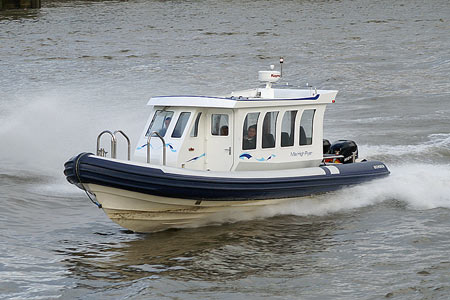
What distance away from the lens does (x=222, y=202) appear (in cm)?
1112

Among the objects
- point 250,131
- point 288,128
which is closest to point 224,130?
point 250,131

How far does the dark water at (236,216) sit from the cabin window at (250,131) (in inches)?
44.6

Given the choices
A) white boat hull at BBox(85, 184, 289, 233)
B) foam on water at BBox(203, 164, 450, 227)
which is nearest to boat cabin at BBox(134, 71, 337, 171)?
white boat hull at BBox(85, 184, 289, 233)

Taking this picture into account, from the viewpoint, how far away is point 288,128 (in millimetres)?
11805

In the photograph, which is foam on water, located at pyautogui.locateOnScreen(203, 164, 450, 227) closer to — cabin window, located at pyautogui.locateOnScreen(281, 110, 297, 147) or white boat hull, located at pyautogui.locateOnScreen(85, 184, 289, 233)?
white boat hull, located at pyautogui.locateOnScreen(85, 184, 289, 233)

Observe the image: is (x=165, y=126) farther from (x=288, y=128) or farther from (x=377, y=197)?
(x=377, y=197)

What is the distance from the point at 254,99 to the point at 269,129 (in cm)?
54

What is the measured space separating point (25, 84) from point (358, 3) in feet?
122

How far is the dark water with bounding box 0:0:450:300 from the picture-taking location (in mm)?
9156

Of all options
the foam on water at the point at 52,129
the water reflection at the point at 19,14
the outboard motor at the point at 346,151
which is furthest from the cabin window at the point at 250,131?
the water reflection at the point at 19,14

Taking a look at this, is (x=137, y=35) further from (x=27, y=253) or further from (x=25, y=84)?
(x=27, y=253)

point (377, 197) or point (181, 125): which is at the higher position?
point (181, 125)

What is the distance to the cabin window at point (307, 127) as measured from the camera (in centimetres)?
1197

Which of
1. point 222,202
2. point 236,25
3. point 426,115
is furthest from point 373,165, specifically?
point 236,25
